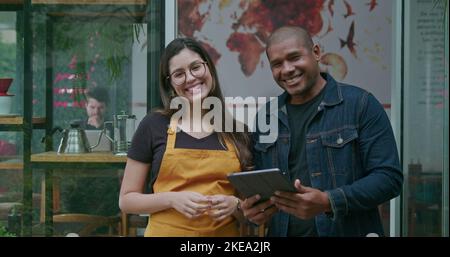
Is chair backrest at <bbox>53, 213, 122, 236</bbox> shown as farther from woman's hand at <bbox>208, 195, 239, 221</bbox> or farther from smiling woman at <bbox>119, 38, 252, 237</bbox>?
woman's hand at <bbox>208, 195, 239, 221</bbox>

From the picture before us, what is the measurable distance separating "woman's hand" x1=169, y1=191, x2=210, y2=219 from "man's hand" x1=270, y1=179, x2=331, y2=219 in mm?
187

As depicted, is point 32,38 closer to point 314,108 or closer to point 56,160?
point 56,160

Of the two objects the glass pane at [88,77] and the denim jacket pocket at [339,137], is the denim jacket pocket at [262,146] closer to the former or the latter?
the denim jacket pocket at [339,137]

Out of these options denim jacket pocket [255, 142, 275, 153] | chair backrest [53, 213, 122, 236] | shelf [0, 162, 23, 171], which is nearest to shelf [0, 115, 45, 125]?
shelf [0, 162, 23, 171]

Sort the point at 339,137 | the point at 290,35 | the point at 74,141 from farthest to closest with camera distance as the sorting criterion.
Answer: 1. the point at 74,141
2. the point at 290,35
3. the point at 339,137

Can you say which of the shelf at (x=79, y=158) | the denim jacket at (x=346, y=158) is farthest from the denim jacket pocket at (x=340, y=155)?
the shelf at (x=79, y=158)

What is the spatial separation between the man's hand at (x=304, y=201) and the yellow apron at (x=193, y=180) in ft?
0.48

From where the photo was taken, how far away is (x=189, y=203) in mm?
1791

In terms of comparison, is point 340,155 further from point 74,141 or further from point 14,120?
point 14,120

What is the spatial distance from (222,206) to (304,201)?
0.75 ft

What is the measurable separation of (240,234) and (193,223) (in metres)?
0.13

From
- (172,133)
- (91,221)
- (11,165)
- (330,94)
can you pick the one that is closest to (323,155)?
(330,94)

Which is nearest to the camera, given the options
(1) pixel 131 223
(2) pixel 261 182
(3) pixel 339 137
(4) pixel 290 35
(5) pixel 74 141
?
(2) pixel 261 182

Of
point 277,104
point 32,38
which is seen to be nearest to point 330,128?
point 277,104
